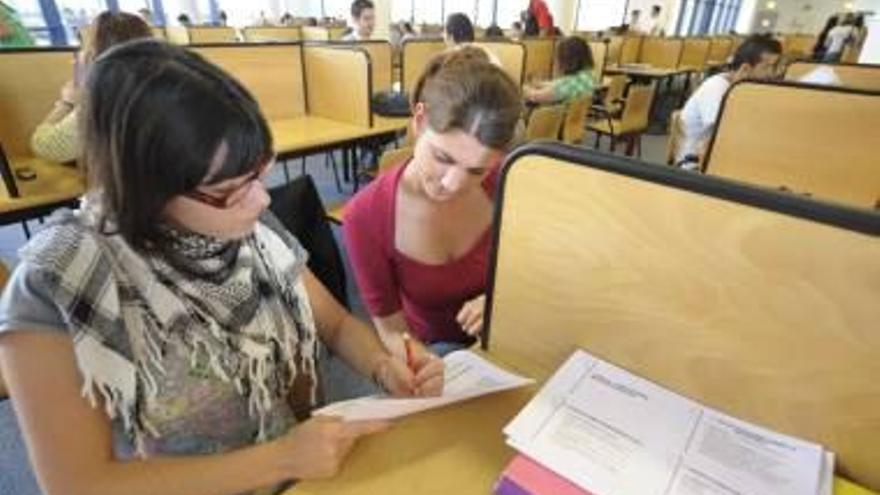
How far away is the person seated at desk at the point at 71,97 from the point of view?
70.9 inches

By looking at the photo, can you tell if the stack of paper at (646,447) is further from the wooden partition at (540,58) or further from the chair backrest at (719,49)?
the chair backrest at (719,49)

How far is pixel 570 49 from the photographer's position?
3904 mm

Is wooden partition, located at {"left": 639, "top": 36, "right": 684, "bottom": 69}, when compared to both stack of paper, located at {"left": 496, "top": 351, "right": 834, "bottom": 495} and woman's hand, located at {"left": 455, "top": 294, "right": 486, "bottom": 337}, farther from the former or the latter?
stack of paper, located at {"left": 496, "top": 351, "right": 834, "bottom": 495}

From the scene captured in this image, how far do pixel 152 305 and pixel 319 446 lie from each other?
0.28 metres

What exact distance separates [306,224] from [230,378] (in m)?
0.56

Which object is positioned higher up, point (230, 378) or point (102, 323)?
point (102, 323)

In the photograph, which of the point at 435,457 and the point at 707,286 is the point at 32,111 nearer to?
the point at 435,457

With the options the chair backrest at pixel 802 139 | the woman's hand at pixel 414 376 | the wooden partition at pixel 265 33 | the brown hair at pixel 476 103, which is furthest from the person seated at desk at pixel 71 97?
the wooden partition at pixel 265 33

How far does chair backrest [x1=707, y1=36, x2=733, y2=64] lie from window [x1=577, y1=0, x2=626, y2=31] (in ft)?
13.9

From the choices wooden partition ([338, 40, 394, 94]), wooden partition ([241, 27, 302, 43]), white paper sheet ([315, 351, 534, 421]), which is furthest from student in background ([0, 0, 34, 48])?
white paper sheet ([315, 351, 534, 421])

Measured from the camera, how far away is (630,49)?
7191mm

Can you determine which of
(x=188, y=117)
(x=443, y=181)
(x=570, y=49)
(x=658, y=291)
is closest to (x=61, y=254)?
(x=188, y=117)

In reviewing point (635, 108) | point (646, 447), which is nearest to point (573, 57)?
point (635, 108)

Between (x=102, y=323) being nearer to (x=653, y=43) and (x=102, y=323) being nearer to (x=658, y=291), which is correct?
(x=658, y=291)
